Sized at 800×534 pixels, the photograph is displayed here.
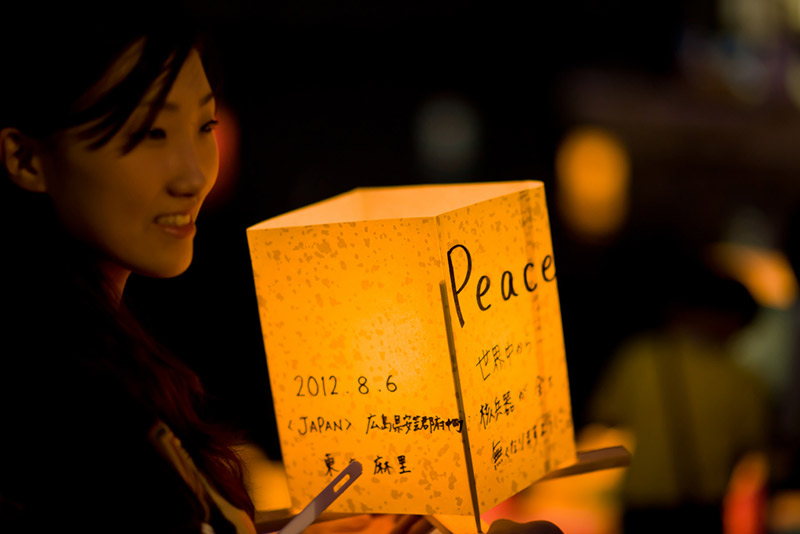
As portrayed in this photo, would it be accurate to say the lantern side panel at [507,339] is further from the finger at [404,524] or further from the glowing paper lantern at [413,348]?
the finger at [404,524]

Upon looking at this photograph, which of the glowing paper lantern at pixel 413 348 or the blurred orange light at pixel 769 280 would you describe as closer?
the glowing paper lantern at pixel 413 348

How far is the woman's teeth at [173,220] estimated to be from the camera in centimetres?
104

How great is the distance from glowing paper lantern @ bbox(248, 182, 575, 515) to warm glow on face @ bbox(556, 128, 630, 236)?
19.0ft

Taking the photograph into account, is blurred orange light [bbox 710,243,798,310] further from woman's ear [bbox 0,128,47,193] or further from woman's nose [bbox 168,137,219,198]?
woman's ear [bbox 0,128,47,193]

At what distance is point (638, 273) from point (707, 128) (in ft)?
16.3

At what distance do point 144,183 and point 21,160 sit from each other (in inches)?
5.7

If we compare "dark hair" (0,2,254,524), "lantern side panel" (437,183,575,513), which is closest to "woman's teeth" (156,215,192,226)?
"dark hair" (0,2,254,524)

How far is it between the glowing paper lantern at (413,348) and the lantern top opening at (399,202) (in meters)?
0.01

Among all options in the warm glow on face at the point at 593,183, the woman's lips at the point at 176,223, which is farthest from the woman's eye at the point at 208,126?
the warm glow on face at the point at 593,183

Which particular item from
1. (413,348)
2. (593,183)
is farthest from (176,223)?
(593,183)

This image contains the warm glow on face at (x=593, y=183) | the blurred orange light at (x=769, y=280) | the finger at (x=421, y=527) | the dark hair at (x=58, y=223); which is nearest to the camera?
the dark hair at (x=58, y=223)

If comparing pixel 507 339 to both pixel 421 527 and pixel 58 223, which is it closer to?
pixel 421 527

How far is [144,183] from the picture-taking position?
3.28 feet

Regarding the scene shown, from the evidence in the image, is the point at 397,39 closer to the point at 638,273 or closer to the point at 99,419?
the point at 638,273
